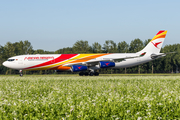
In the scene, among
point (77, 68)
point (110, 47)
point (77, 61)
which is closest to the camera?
point (77, 68)

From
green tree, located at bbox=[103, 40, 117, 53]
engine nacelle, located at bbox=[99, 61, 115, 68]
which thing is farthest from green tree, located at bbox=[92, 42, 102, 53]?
engine nacelle, located at bbox=[99, 61, 115, 68]

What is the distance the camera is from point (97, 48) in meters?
115

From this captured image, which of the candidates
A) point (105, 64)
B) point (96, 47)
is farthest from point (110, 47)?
point (105, 64)

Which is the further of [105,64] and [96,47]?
[96,47]

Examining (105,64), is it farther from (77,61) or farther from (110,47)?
(110,47)

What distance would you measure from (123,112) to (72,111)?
1639 mm

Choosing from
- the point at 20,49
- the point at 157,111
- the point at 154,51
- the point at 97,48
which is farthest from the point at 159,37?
the point at 20,49

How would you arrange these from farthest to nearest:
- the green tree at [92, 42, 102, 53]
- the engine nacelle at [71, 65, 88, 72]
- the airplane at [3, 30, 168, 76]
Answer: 1. the green tree at [92, 42, 102, 53]
2. the airplane at [3, 30, 168, 76]
3. the engine nacelle at [71, 65, 88, 72]

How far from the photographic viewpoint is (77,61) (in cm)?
4997

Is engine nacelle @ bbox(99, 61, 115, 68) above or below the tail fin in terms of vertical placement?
below

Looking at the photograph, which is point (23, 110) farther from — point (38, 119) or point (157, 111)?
point (157, 111)

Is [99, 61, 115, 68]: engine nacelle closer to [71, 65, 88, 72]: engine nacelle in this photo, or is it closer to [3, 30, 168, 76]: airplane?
[3, 30, 168, 76]: airplane

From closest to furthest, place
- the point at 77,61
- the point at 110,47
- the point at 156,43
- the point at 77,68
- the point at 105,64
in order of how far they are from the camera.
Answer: the point at 77,68 < the point at 105,64 < the point at 77,61 < the point at 156,43 < the point at 110,47

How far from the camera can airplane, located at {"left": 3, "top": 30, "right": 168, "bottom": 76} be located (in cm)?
4741
